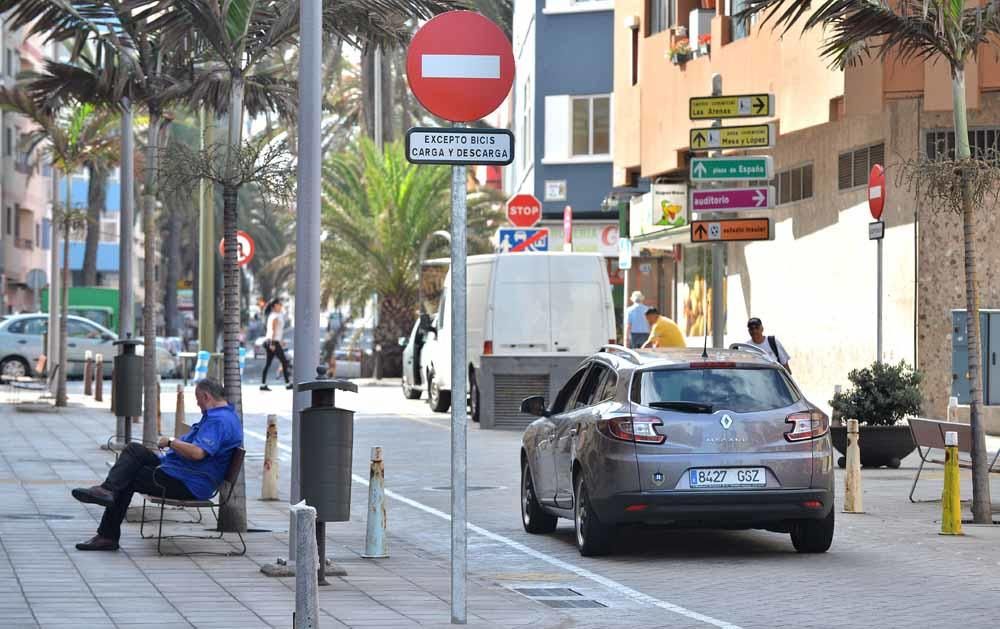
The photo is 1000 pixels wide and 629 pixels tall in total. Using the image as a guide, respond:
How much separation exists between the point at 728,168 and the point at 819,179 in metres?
10.3

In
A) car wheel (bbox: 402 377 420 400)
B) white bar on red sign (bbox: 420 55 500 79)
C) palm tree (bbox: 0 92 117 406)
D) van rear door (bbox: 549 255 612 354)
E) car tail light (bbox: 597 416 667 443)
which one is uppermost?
palm tree (bbox: 0 92 117 406)

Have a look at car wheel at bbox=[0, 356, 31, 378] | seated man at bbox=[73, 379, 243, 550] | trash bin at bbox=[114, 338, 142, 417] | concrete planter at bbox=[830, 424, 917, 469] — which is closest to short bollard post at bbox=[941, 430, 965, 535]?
seated man at bbox=[73, 379, 243, 550]

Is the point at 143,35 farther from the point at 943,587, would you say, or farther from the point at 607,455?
the point at 943,587

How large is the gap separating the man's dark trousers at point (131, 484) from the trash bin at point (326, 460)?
2145 mm

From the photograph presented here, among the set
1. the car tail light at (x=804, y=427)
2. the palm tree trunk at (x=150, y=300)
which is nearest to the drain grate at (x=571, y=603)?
the car tail light at (x=804, y=427)

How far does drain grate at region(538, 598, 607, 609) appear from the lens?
1117 centimetres

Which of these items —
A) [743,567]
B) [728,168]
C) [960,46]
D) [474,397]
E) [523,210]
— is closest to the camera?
[743,567]

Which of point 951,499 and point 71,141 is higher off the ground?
point 71,141

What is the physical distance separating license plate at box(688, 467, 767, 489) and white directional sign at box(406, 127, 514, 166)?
145 inches

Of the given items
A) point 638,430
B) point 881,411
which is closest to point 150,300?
point 638,430

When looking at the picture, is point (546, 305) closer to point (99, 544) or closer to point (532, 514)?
point (532, 514)

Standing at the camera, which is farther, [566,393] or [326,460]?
[566,393]

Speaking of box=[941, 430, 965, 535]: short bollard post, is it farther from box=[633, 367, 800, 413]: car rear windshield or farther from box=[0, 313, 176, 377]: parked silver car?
box=[0, 313, 176, 377]: parked silver car

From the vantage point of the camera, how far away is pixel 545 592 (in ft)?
38.9
